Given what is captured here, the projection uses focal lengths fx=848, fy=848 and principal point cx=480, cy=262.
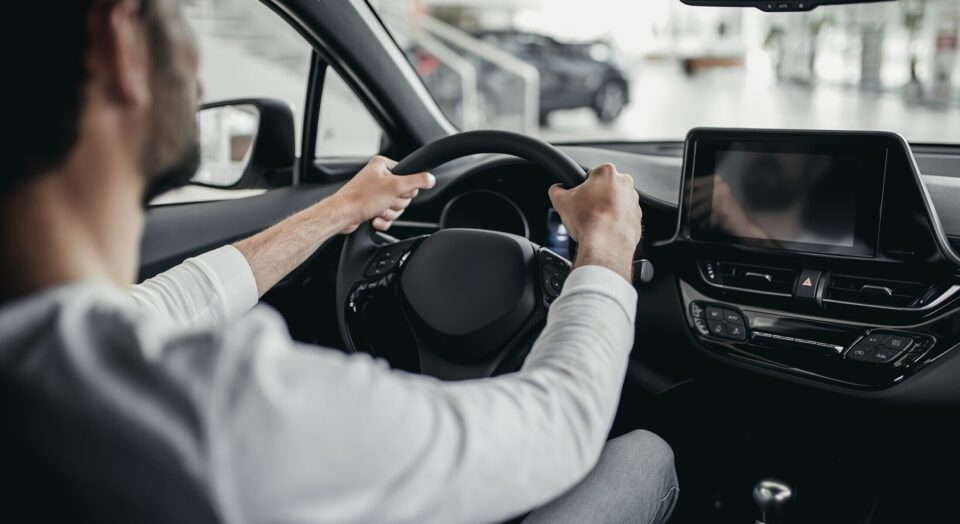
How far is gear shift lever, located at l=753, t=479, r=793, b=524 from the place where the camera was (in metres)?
1.96

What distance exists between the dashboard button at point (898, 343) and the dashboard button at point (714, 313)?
1.12 feet

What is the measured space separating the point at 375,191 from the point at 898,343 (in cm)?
108

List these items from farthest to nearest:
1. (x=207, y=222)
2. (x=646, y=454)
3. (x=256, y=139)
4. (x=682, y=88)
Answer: (x=682, y=88) → (x=256, y=139) → (x=207, y=222) → (x=646, y=454)

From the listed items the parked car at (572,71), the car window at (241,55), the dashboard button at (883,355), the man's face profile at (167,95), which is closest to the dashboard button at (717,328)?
the dashboard button at (883,355)

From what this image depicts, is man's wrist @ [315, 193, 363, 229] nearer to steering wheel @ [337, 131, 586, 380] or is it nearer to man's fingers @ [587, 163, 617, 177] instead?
steering wheel @ [337, 131, 586, 380]

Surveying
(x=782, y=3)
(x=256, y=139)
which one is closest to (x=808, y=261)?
(x=782, y=3)

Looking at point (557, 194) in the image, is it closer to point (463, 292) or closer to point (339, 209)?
point (463, 292)

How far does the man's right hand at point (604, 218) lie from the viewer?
3.66 feet

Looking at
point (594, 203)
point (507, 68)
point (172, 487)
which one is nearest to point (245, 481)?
point (172, 487)

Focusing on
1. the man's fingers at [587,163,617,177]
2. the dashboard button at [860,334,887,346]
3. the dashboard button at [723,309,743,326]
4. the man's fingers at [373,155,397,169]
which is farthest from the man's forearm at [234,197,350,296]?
the dashboard button at [860,334,887,346]

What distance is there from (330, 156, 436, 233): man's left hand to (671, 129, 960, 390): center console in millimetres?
599

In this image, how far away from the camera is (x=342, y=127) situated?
291 centimetres

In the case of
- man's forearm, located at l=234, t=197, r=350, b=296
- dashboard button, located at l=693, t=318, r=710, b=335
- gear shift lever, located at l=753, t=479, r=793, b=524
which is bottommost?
gear shift lever, located at l=753, t=479, r=793, b=524

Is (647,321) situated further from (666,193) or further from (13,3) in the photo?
(13,3)
